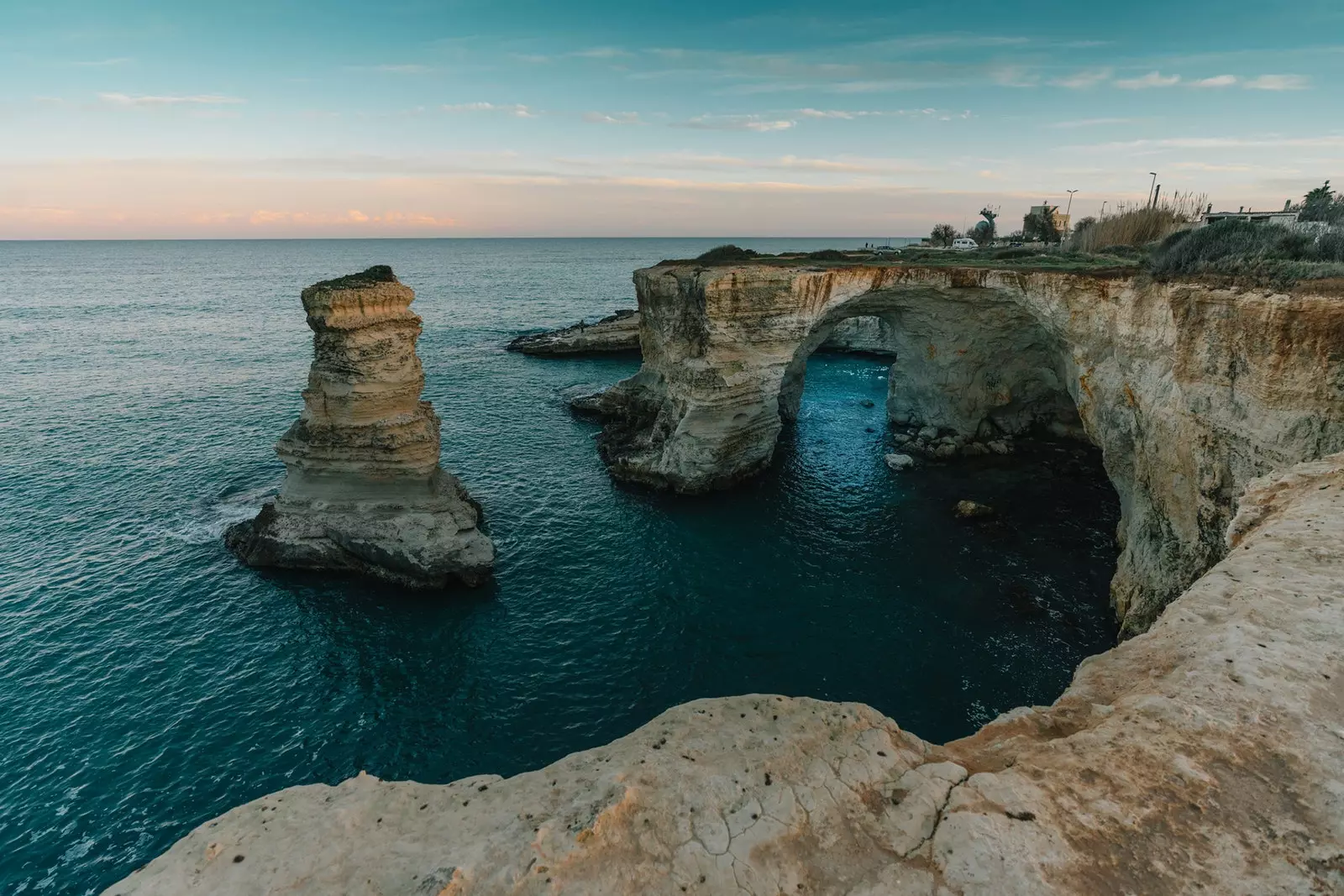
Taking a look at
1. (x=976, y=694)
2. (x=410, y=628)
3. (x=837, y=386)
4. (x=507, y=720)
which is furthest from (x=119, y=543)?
(x=837, y=386)

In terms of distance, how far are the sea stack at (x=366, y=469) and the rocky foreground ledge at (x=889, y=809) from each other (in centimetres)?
1917

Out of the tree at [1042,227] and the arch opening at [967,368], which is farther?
the tree at [1042,227]

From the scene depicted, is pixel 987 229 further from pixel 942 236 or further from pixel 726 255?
pixel 726 255

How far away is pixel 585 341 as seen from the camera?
7012cm

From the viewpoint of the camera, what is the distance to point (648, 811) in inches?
282

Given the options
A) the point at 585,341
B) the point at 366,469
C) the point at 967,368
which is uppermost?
the point at 967,368

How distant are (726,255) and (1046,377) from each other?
72.0 feet

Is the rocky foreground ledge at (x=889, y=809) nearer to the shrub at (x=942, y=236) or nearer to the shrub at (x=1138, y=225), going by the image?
the shrub at (x=1138, y=225)

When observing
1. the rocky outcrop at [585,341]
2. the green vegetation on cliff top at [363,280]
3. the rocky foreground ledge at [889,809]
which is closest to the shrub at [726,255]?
the green vegetation on cliff top at [363,280]

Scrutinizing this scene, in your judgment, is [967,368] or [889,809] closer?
[889,809]

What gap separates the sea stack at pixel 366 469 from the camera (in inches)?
→ 1027

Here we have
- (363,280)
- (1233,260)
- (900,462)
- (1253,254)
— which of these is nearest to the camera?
(1233,260)

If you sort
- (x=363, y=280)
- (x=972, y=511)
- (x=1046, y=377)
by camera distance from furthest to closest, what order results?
(x=1046, y=377), (x=972, y=511), (x=363, y=280)

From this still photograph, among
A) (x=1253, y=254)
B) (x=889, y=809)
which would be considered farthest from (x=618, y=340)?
(x=889, y=809)
